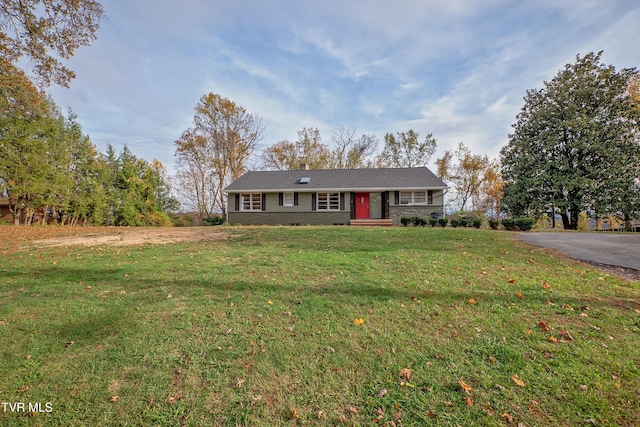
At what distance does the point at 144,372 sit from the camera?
2346 mm

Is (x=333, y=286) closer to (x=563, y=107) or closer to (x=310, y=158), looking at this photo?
(x=563, y=107)

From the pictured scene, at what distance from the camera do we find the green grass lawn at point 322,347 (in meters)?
1.96

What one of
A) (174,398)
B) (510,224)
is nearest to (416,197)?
(510,224)

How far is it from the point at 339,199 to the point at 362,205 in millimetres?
1661

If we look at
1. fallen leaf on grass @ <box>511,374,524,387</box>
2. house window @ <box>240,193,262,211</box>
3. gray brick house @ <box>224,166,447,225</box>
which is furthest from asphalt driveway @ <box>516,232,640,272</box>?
house window @ <box>240,193,262,211</box>

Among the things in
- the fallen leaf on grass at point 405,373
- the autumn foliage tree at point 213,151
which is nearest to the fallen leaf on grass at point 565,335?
the fallen leaf on grass at point 405,373

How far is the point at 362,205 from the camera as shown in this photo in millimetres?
18766

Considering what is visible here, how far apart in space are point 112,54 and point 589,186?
2555 centimetres

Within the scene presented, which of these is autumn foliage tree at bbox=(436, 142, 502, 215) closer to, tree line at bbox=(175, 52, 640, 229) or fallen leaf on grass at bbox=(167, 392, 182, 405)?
tree line at bbox=(175, 52, 640, 229)

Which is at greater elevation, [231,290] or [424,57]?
[424,57]

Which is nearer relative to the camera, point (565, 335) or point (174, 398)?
point (174, 398)

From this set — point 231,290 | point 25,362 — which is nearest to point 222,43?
point 231,290

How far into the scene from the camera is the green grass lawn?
1.96 meters

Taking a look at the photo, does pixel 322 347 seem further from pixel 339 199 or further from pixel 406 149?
pixel 406 149
